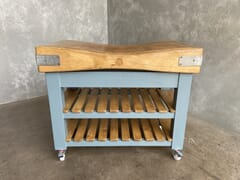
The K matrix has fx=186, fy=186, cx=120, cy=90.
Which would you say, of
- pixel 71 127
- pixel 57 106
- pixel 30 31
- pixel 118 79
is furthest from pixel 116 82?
pixel 30 31

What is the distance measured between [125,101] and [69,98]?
1.24 ft

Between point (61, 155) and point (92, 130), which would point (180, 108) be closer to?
point (92, 130)

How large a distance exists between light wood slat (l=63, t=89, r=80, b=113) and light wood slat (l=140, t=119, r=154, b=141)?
0.50 metres

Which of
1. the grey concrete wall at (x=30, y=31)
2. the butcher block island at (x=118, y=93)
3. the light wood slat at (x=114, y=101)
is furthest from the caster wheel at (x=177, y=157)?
the grey concrete wall at (x=30, y=31)

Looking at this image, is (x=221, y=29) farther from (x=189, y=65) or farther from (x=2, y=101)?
(x=2, y=101)

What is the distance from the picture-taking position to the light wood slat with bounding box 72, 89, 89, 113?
1.08 metres

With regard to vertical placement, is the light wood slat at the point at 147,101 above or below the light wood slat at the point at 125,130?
above

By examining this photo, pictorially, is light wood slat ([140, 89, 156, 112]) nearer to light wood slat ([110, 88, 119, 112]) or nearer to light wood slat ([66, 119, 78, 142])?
light wood slat ([110, 88, 119, 112])

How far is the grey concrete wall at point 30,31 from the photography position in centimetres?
188

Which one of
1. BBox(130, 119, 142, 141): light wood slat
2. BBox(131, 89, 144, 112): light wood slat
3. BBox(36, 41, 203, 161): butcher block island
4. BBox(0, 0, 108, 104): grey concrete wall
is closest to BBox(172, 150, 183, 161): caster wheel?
BBox(36, 41, 203, 161): butcher block island

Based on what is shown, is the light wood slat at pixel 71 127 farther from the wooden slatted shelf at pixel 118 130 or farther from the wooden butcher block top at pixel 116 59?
the wooden butcher block top at pixel 116 59

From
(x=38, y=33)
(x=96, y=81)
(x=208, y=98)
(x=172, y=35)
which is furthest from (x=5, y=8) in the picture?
(x=208, y=98)

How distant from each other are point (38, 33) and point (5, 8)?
360 millimetres

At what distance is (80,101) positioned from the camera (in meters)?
1.19
